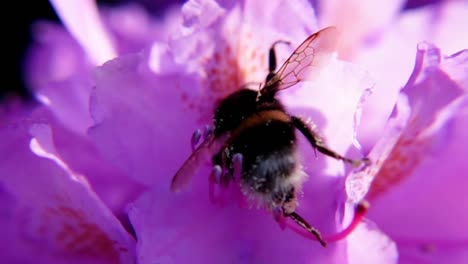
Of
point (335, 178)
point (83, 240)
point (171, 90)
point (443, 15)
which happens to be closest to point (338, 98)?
point (335, 178)

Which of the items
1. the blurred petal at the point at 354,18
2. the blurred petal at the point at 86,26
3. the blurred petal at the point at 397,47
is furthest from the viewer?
the blurred petal at the point at 354,18

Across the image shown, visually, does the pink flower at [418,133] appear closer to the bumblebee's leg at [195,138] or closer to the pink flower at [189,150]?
the pink flower at [189,150]

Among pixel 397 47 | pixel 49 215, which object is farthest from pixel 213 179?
pixel 397 47

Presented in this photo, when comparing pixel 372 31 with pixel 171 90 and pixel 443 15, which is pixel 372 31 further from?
pixel 171 90

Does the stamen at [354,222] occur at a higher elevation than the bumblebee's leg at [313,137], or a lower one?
lower

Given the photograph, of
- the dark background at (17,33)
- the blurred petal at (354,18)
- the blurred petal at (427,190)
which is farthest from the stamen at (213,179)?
the dark background at (17,33)

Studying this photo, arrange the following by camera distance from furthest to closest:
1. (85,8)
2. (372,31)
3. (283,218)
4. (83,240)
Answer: (372,31)
(85,8)
(83,240)
(283,218)

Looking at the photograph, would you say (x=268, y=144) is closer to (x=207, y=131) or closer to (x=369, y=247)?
(x=207, y=131)
